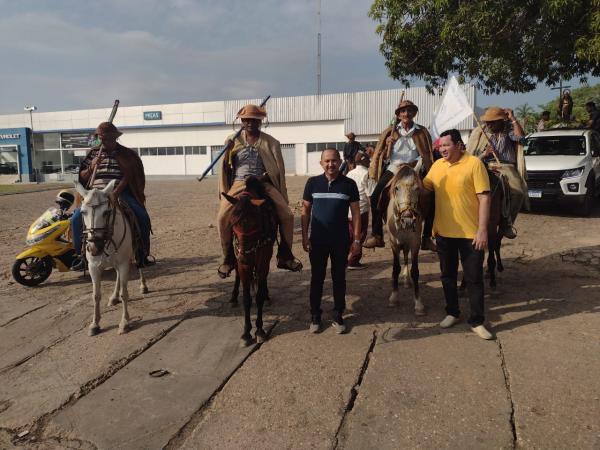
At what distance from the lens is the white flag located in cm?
742

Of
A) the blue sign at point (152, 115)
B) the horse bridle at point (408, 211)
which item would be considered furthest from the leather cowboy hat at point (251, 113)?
the blue sign at point (152, 115)

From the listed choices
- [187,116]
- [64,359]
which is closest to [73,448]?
[64,359]

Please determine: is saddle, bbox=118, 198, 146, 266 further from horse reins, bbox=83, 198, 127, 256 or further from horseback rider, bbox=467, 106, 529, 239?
horseback rider, bbox=467, 106, 529, 239

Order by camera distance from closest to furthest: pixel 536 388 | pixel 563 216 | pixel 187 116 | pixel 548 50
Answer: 1. pixel 536 388
2. pixel 548 50
3. pixel 563 216
4. pixel 187 116

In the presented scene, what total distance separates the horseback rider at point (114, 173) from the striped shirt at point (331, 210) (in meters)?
2.53

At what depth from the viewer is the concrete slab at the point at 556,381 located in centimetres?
278

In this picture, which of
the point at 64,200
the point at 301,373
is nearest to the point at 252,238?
the point at 301,373

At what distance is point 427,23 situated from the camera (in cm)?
1176

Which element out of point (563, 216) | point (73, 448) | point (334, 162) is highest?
point (334, 162)

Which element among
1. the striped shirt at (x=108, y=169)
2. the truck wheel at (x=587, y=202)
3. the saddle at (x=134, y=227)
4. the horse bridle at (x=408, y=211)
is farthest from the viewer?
the truck wheel at (x=587, y=202)

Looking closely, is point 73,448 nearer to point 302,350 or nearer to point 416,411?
point 302,350

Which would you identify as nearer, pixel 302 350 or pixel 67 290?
pixel 302 350

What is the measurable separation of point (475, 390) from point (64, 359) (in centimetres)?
393

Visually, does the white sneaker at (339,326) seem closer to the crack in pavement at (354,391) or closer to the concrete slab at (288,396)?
the concrete slab at (288,396)
